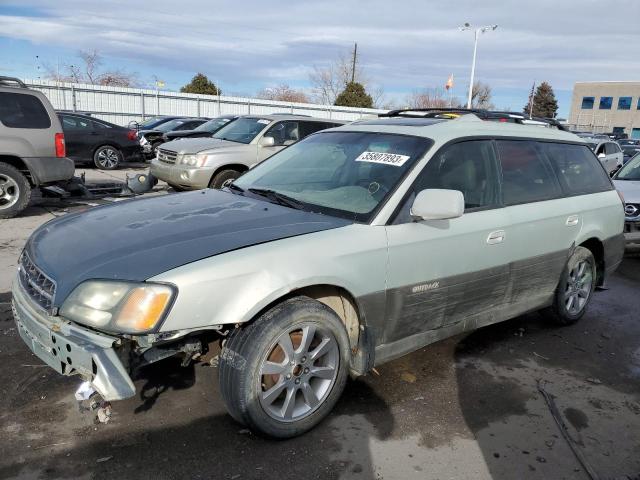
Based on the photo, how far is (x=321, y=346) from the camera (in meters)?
2.96

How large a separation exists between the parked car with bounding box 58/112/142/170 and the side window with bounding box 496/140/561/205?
1257cm

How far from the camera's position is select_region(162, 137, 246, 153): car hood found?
375 inches

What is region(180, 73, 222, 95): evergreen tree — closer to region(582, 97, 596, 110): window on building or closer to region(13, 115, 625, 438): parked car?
region(13, 115, 625, 438): parked car

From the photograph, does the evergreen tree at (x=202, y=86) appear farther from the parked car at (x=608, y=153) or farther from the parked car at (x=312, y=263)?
the parked car at (x=312, y=263)

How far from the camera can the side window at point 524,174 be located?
399 centimetres

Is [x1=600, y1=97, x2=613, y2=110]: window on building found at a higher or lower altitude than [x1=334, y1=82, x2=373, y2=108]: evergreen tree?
higher

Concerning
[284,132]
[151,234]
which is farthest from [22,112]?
[151,234]

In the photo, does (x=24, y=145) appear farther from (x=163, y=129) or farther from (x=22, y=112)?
(x=163, y=129)

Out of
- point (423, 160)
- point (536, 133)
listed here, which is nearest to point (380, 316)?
point (423, 160)

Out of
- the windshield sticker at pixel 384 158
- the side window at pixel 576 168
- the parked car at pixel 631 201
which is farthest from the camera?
the parked car at pixel 631 201

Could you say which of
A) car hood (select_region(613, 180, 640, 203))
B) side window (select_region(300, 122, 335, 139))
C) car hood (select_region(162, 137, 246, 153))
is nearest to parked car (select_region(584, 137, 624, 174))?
car hood (select_region(613, 180, 640, 203))

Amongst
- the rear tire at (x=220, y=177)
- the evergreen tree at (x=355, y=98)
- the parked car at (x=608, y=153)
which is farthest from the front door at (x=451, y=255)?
the evergreen tree at (x=355, y=98)

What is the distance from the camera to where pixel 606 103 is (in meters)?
73.4

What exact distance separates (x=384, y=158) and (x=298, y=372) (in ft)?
5.09
